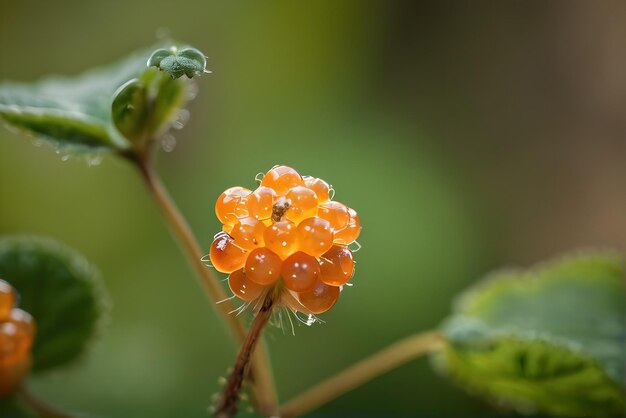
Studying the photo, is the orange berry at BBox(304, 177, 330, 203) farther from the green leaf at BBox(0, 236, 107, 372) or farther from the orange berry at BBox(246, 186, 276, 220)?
the green leaf at BBox(0, 236, 107, 372)

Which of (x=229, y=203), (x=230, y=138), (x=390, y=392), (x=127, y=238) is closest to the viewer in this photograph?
(x=229, y=203)

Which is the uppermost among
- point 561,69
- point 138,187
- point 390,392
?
point 561,69

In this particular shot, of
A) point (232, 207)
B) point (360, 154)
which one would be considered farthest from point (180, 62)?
point (360, 154)

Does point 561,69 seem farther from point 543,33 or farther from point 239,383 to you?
point 239,383

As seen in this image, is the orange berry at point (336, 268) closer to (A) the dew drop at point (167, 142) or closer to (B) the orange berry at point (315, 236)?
(B) the orange berry at point (315, 236)

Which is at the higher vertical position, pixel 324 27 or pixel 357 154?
pixel 324 27

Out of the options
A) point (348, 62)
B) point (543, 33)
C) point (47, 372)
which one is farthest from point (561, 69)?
point (47, 372)

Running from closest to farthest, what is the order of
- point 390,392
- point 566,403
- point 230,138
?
point 566,403
point 390,392
point 230,138
